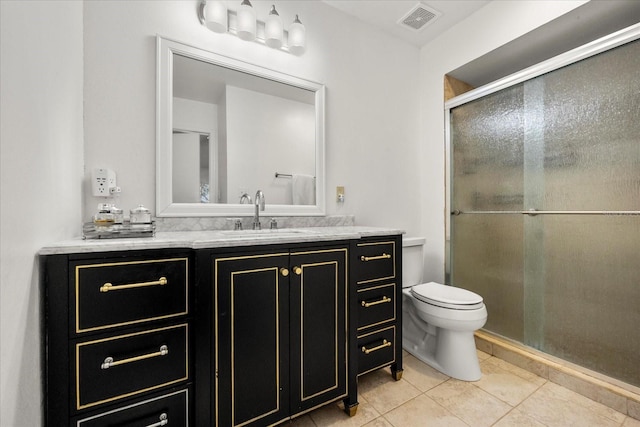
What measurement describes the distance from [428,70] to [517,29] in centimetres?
70

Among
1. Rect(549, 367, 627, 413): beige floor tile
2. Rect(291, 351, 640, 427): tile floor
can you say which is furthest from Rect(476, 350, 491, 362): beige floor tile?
Rect(549, 367, 627, 413): beige floor tile

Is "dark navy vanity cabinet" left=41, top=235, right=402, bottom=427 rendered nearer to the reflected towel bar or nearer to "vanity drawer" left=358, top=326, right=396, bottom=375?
"vanity drawer" left=358, top=326, right=396, bottom=375

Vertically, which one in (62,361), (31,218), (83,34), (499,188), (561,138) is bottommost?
(62,361)

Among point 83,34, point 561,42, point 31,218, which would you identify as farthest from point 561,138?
point 83,34

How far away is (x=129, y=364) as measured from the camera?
3.02ft

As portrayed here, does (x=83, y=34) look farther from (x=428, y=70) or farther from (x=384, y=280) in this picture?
(x=428, y=70)

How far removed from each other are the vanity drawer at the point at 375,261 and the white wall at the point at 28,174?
115 centimetres

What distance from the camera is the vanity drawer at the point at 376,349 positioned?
1460 millimetres

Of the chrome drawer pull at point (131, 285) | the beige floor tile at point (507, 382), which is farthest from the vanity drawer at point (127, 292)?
the beige floor tile at point (507, 382)

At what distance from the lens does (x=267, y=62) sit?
5.74ft

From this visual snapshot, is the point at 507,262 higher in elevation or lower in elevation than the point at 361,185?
lower

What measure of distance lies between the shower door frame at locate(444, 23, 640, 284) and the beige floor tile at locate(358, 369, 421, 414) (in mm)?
1023

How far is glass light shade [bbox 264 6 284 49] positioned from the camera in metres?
1.67

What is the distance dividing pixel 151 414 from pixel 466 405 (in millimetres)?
1438
